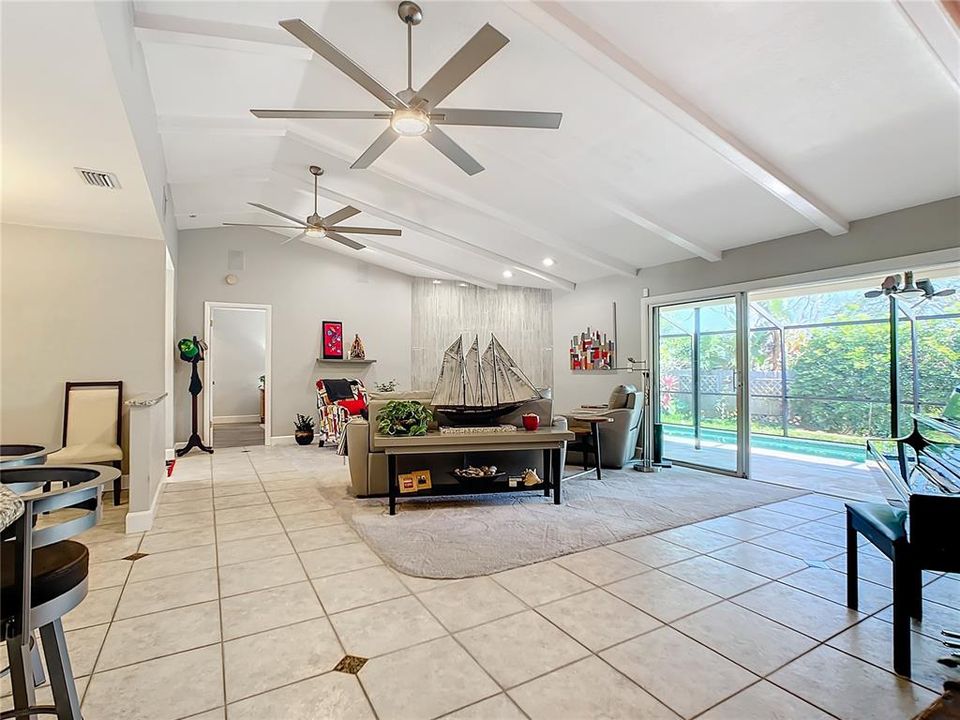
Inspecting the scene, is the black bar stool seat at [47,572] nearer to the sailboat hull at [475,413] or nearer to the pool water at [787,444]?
the sailboat hull at [475,413]

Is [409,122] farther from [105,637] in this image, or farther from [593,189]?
[105,637]

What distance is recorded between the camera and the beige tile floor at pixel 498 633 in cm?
172

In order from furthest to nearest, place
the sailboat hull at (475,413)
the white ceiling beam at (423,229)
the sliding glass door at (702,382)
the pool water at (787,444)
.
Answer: the pool water at (787,444), the white ceiling beam at (423,229), the sliding glass door at (702,382), the sailboat hull at (475,413)

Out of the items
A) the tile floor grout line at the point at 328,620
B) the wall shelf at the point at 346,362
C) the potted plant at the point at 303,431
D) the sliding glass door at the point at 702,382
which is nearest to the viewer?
the tile floor grout line at the point at 328,620

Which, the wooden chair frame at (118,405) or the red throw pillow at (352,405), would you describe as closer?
the wooden chair frame at (118,405)

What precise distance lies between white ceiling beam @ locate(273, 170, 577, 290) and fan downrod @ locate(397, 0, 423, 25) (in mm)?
3122

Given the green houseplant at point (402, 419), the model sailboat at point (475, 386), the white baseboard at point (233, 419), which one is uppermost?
the model sailboat at point (475, 386)

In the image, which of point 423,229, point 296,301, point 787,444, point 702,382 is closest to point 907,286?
point 702,382

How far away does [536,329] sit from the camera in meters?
8.59

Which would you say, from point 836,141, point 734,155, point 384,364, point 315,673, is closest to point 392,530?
point 315,673

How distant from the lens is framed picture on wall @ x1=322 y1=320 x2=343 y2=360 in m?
8.09

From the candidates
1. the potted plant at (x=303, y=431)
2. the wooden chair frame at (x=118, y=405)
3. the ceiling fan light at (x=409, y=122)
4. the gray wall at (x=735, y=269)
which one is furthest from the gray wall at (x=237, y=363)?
the ceiling fan light at (x=409, y=122)

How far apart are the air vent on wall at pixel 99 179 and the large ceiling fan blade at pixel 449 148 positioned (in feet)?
6.74

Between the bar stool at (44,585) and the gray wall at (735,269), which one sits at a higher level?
the gray wall at (735,269)
